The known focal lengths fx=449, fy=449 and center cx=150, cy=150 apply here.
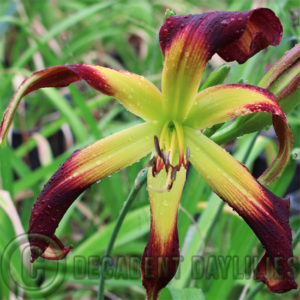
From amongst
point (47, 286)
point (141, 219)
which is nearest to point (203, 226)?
point (141, 219)

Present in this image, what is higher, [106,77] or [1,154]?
[1,154]

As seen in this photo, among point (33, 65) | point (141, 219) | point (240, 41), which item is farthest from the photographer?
point (33, 65)

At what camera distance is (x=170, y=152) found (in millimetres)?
603

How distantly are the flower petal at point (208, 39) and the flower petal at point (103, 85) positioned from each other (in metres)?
0.03

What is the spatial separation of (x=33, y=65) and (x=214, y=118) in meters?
1.71

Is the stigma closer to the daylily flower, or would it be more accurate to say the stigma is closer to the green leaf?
the daylily flower

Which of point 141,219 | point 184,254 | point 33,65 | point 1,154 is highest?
point 33,65

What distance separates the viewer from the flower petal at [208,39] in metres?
0.55

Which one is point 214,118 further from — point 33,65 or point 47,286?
point 33,65

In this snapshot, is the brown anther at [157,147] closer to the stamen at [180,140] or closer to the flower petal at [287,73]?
Result: the stamen at [180,140]

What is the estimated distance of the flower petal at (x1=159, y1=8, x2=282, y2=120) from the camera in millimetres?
547

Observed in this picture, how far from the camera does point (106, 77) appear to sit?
0.59 meters
